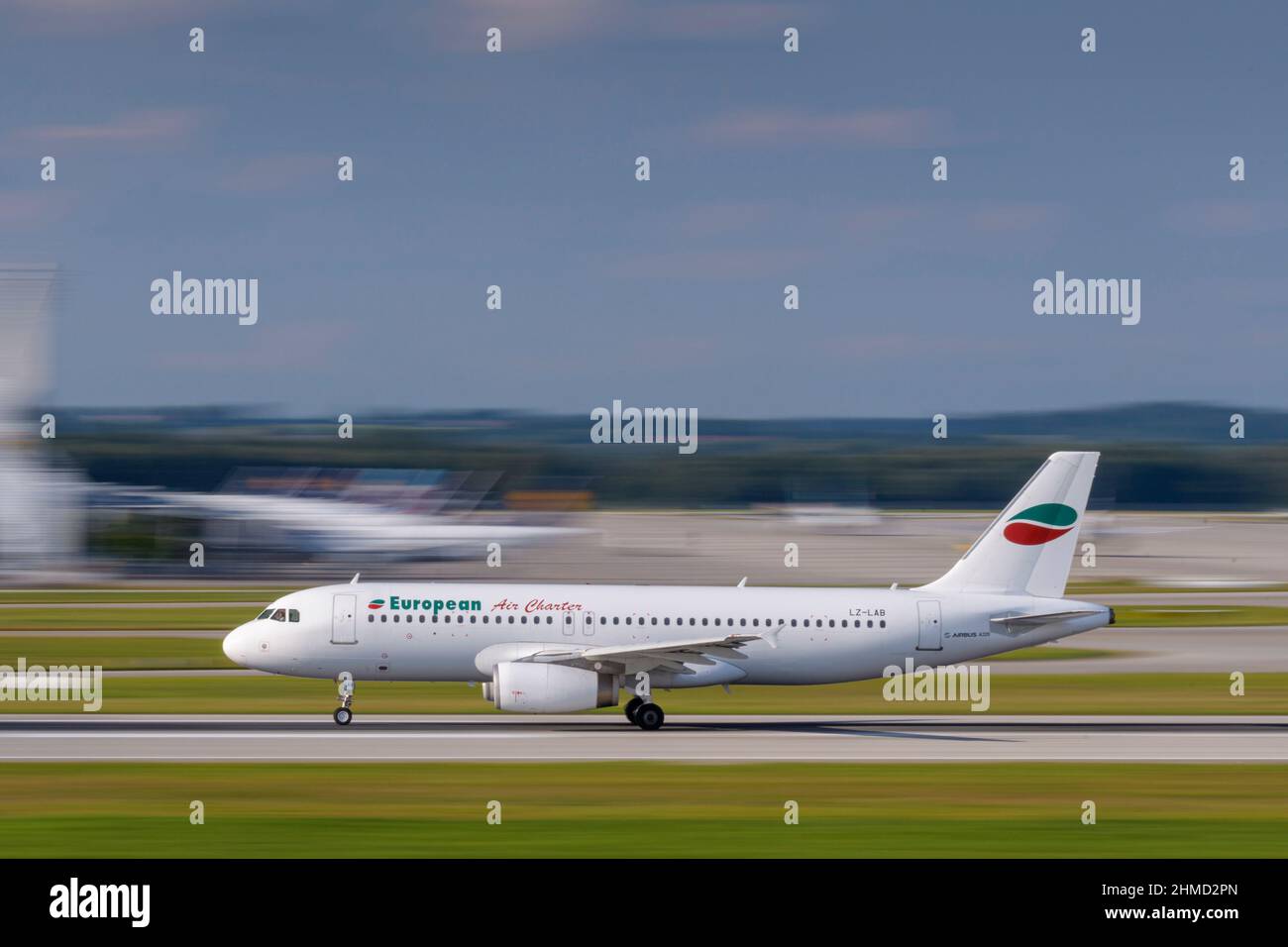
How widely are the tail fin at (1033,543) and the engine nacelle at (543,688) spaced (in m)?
9.77

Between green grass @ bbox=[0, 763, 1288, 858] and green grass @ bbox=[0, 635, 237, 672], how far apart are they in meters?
23.1

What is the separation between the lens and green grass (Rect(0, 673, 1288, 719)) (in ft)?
130

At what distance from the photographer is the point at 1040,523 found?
38.9 m

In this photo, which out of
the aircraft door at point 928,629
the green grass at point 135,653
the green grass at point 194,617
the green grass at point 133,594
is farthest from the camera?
the green grass at point 133,594

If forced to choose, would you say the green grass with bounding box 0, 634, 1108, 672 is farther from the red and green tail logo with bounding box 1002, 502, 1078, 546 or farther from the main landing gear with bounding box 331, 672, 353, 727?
the red and green tail logo with bounding box 1002, 502, 1078, 546

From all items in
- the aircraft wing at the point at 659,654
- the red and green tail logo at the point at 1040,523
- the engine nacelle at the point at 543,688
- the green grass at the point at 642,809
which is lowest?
the green grass at the point at 642,809

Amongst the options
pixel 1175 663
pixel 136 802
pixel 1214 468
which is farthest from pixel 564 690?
pixel 1214 468

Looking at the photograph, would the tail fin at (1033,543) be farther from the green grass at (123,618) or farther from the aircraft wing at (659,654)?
the green grass at (123,618)

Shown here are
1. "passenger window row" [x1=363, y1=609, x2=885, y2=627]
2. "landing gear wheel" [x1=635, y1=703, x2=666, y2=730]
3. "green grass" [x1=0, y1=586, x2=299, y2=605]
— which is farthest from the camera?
"green grass" [x1=0, y1=586, x2=299, y2=605]

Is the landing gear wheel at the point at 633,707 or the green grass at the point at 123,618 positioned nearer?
the landing gear wheel at the point at 633,707

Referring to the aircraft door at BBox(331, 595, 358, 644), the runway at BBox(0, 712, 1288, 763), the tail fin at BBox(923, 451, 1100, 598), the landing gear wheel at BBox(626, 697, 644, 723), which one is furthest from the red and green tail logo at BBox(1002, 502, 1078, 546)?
the aircraft door at BBox(331, 595, 358, 644)

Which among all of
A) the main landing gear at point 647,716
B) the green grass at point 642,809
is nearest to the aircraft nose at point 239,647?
the green grass at point 642,809

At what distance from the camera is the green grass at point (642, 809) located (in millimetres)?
21156

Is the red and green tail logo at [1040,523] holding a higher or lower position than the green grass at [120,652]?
higher
